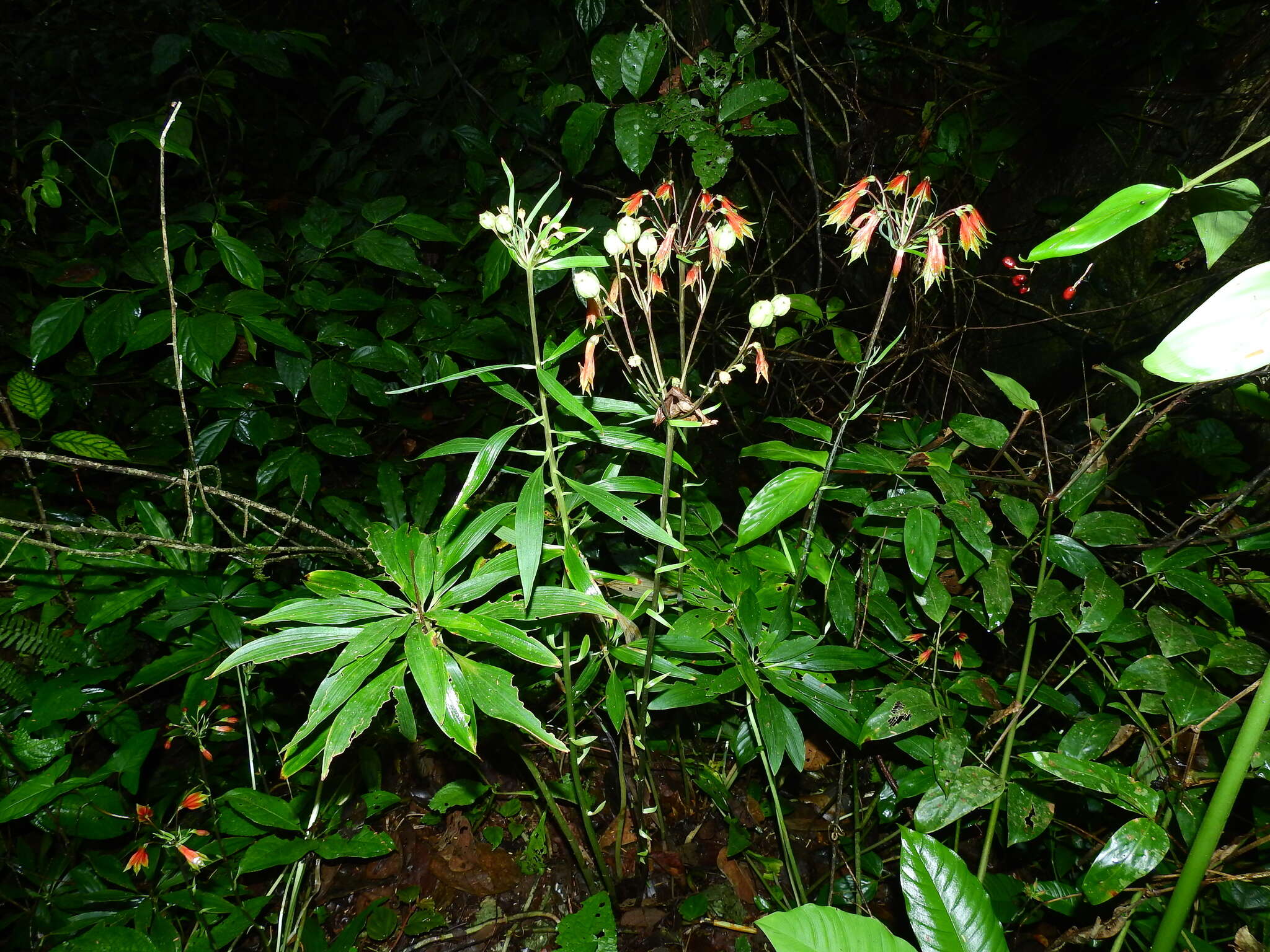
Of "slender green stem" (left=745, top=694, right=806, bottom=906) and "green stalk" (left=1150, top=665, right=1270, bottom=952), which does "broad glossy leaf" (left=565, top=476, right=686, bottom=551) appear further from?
"green stalk" (left=1150, top=665, right=1270, bottom=952)

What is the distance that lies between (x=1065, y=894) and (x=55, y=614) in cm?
232

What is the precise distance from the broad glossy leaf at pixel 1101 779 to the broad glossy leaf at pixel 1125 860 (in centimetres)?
3

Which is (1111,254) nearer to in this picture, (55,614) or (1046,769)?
(1046,769)

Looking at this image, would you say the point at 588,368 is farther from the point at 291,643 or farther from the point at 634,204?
the point at 291,643

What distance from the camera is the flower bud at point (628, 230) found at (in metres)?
0.88

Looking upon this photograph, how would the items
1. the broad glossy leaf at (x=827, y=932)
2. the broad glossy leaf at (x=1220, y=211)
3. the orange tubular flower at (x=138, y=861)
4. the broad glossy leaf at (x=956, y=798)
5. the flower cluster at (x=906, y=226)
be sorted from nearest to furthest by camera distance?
the broad glossy leaf at (x=1220, y=211), the broad glossy leaf at (x=827, y=932), the flower cluster at (x=906, y=226), the broad glossy leaf at (x=956, y=798), the orange tubular flower at (x=138, y=861)

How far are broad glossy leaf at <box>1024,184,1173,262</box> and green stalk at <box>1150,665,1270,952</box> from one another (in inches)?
16.5

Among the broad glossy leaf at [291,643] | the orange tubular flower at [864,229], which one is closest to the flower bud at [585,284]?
the orange tubular flower at [864,229]

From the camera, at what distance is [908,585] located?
1.53 meters

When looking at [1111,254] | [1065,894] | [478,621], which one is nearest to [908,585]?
[1065,894]

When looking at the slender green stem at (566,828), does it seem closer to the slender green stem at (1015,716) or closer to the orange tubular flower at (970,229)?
the slender green stem at (1015,716)

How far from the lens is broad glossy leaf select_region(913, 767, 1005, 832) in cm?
115

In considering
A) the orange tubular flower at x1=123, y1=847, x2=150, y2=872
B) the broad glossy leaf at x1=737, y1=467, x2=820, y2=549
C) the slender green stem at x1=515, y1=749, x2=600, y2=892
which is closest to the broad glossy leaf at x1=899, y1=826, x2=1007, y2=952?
the broad glossy leaf at x1=737, y1=467, x2=820, y2=549

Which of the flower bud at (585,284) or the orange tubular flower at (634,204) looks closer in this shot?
the flower bud at (585,284)
